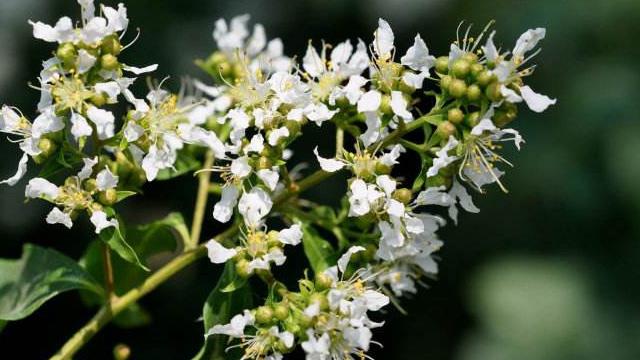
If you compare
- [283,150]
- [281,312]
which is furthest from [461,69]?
[281,312]

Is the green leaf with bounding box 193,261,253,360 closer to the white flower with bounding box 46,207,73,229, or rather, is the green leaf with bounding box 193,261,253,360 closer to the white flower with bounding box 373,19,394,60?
the white flower with bounding box 46,207,73,229

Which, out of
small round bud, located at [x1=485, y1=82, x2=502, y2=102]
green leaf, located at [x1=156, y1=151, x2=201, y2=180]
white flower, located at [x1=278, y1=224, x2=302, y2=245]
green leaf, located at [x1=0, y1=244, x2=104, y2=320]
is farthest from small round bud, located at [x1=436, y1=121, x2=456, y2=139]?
green leaf, located at [x1=0, y1=244, x2=104, y2=320]

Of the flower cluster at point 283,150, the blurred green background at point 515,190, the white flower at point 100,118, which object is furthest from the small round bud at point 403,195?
the blurred green background at point 515,190

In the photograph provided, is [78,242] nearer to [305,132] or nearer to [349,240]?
[305,132]

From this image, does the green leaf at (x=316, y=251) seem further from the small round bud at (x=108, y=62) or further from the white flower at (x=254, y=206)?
the small round bud at (x=108, y=62)

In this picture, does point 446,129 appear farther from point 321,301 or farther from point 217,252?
point 217,252

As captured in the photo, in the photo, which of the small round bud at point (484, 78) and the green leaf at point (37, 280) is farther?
the green leaf at point (37, 280)
